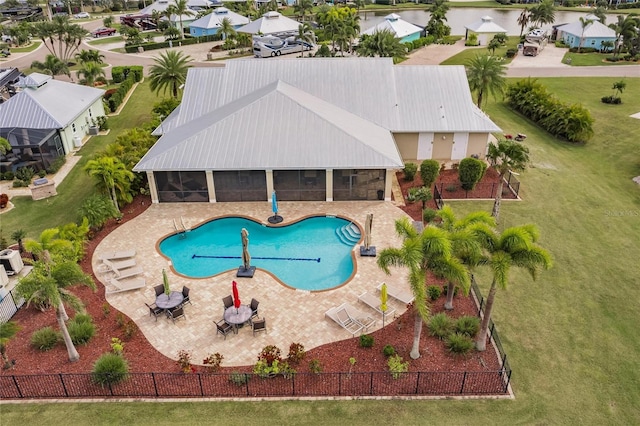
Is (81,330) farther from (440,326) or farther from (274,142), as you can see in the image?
(274,142)

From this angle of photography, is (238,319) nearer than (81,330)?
No

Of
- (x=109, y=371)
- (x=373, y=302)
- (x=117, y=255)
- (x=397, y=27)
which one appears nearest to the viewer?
(x=109, y=371)

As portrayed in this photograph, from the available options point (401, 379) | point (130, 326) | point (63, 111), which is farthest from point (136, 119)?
point (401, 379)

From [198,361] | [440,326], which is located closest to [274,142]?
[198,361]

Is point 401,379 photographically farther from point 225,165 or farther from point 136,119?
point 136,119

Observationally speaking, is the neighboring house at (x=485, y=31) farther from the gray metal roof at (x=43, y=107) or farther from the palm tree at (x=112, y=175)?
the palm tree at (x=112, y=175)

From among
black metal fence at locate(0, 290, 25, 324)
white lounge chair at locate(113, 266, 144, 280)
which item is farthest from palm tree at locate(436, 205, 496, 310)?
black metal fence at locate(0, 290, 25, 324)

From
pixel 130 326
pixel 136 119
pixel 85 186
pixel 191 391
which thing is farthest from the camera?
pixel 136 119
